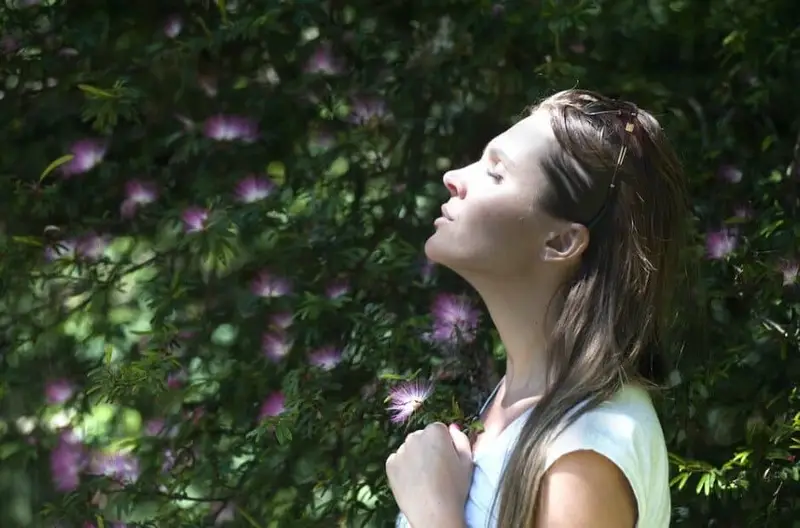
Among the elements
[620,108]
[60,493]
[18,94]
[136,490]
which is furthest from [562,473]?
[18,94]

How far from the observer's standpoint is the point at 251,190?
6.03 ft

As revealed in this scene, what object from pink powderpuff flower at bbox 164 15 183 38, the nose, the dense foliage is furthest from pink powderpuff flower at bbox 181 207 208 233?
the nose

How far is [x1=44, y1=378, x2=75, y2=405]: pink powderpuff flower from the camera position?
1927mm

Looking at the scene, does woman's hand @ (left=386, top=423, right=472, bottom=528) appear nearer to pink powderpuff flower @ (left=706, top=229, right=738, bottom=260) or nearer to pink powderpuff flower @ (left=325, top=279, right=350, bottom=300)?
pink powderpuff flower @ (left=325, top=279, right=350, bottom=300)

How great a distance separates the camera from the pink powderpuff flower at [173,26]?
1.94m

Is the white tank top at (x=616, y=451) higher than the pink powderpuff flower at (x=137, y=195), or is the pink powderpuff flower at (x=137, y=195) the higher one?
the white tank top at (x=616, y=451)

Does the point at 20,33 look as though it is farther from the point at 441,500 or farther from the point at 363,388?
the point at 441,500

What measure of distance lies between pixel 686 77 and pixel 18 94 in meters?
1.35

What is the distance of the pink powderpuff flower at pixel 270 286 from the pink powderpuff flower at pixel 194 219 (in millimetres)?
152

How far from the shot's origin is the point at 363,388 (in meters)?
1.81

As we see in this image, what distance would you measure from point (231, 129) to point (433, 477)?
1.07 m

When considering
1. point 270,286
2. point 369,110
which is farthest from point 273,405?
point 369,110

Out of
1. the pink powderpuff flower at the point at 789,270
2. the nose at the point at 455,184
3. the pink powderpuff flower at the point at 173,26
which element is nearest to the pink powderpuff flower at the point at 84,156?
the pink powderpuff flower at the point at 173,26

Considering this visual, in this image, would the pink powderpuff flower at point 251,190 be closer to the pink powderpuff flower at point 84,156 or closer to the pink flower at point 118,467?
the pink powderpuff flower at point 84,156
